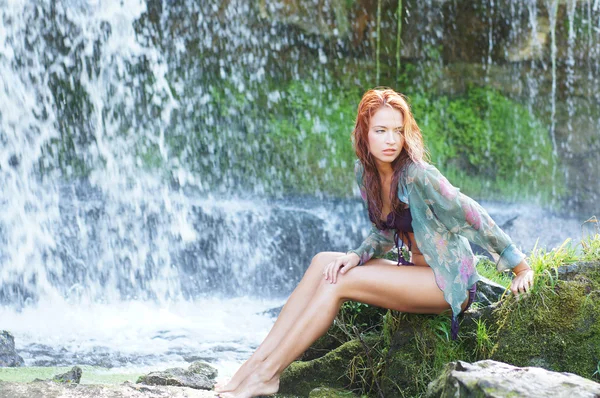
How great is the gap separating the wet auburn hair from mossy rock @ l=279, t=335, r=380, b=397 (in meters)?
0.64

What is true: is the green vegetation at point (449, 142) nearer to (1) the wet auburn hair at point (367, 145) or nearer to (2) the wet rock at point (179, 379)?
(2) the wet rock at point (179, 379)

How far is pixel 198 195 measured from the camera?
8.82m

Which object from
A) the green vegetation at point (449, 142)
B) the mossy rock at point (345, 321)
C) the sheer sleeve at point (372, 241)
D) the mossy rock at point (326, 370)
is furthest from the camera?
the green vegetation at point (449, 142)

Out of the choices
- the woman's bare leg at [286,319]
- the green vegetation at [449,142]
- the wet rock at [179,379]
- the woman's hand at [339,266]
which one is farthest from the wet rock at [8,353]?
the green vegetation at [449,142]

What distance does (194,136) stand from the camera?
30.5ft

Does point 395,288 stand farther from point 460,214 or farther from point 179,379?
point 179,379

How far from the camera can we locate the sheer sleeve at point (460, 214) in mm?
3014

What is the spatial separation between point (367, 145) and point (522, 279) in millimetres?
883

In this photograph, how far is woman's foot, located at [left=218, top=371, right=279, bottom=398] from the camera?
10.1ft

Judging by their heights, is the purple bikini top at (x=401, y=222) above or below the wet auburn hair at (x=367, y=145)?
below

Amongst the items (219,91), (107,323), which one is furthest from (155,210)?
(107,323)

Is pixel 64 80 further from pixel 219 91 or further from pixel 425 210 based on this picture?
pixel 425 210

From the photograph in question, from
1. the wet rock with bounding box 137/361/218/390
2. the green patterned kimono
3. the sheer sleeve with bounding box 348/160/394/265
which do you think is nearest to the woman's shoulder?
the green patterned kimono

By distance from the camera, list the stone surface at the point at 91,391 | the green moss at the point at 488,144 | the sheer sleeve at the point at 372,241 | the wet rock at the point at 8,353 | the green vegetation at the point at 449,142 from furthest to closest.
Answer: the green moss at the point at 488,144 → the green vegetation at the point at 449,142 → the wet rock at the point at 8,353 → the sheer sleeve at the point at 372,241 → the stone surface at the point at 91,391
